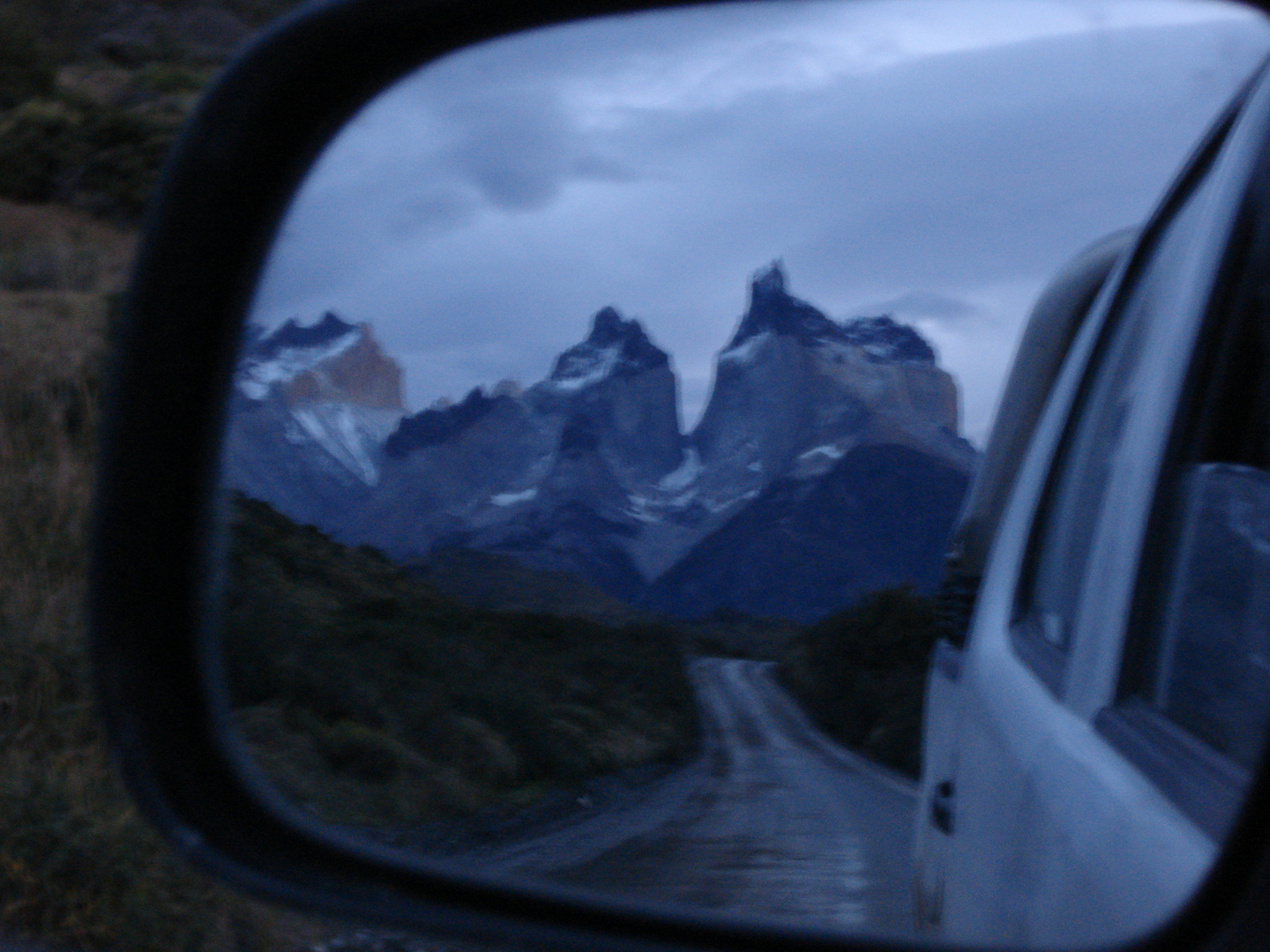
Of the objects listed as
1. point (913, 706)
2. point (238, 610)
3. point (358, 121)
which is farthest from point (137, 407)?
point (913, 706)

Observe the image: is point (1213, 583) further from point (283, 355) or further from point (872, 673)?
point (283, 355)

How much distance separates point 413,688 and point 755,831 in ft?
1.95

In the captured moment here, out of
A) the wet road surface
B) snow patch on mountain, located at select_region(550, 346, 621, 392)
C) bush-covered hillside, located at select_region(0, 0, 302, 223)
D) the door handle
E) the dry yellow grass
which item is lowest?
bush-covered hillside, located at select_region(0, 0, 302, 223)

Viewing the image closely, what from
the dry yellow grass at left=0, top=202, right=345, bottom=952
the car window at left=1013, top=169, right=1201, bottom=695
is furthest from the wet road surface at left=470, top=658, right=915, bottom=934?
the dry yellow grass at left=0, top=202, right=345, bottom=952

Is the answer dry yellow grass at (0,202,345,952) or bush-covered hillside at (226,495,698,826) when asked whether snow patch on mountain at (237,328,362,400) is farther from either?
Answer: dry yellow grass at (0,202,345,952)

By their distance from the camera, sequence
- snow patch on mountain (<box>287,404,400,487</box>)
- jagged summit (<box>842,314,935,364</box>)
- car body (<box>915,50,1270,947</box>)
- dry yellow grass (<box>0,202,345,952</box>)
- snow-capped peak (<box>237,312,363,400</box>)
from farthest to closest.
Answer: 1. dry yellow grass (<box>0,202,345,952</box>)
2. snow-capped peak (<box>237,312,363,400</box>)
3. snow patch on mountain (<box>287,404,400,487</box>)
4. jagged summit (<box>842,314,935,364</box>)
5. car body (<box>915,50,1270,947</box>)

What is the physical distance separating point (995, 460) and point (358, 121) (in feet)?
3.62

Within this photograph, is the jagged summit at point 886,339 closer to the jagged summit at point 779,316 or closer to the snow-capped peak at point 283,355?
the jagged summit at point 779,316

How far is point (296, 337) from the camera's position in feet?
7.10

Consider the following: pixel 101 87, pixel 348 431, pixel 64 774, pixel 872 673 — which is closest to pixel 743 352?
pixel 872 673

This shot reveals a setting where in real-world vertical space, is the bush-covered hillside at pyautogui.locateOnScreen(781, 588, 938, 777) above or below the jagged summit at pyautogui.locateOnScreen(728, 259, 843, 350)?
below

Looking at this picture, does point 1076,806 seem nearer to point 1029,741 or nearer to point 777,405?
point 1029,741

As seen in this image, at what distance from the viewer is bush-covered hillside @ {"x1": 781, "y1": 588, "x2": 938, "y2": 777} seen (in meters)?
1.71

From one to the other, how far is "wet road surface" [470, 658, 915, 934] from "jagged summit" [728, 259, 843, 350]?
15.0 inches
